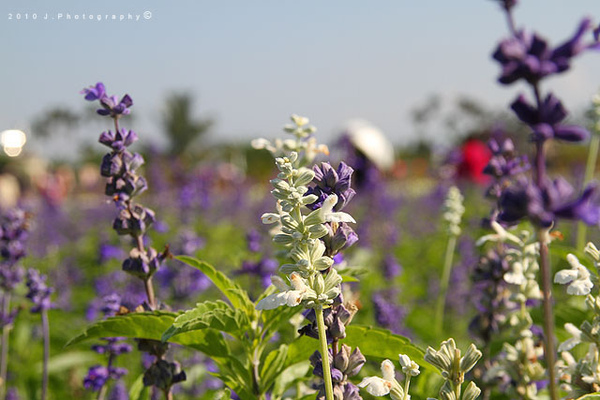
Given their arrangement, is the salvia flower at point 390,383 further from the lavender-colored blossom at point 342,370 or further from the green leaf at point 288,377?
the green leaf at point 288,377

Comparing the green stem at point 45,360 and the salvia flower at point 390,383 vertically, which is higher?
the salvia flower at point 390,383

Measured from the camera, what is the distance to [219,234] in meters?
11.6

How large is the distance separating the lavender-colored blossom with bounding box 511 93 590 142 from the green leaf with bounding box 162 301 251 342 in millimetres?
850

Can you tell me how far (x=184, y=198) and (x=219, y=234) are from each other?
9.32 feet

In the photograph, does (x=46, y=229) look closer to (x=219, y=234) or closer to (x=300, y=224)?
(x=219, y=234)

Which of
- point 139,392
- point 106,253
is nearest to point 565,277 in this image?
point 139,392

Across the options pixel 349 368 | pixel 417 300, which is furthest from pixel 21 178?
pixel 349 368

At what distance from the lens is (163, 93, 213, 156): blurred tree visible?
196 feet

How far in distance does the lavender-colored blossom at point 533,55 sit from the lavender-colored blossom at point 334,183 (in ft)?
1.50

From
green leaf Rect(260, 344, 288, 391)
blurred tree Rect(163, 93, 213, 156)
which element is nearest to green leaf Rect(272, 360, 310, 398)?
green leaf Rect(260, 344, 288, 391)

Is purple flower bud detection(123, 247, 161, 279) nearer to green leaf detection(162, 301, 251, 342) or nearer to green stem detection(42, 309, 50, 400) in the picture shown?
green leaf detection(162, 301, 251, 342)

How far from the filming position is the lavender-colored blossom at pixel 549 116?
1.18 metres

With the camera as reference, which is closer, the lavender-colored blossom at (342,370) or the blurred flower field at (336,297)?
the blurred flower field at (336,297)

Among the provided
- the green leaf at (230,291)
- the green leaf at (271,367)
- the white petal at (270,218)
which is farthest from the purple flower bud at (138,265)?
the white petal at (270,218)
